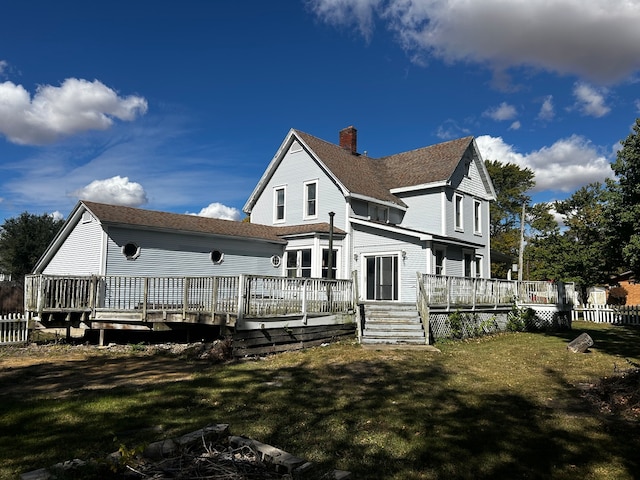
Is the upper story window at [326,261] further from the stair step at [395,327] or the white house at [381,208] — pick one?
the stair step at [395,327]

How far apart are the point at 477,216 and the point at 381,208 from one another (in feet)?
23.0

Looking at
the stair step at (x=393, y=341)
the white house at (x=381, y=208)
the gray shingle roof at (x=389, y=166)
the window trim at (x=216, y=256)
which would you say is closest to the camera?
the stair step at (x=393, y=341)

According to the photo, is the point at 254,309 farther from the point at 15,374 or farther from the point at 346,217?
the point at 346,217

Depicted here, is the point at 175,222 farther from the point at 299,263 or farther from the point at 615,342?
the point at 615,342

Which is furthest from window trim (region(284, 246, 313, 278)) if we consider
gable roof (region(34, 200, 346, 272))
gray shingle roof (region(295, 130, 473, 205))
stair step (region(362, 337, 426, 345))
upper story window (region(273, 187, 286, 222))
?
stair step (region(362, 337, 426, 345))

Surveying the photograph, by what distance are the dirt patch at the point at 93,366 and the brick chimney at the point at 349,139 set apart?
56.3ft

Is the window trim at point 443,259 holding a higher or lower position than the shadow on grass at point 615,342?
higher

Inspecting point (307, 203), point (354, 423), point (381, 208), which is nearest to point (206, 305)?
point (354, 423)

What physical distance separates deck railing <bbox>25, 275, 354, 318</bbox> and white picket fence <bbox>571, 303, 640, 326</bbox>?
58.7 feet

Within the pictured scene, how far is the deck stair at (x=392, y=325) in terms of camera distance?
14.7 meters

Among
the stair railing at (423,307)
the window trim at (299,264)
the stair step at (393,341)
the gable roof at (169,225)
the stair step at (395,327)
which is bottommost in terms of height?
the stair step at (393,341)

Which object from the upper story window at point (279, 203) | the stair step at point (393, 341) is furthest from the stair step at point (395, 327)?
the upper story window at point (279, 203)

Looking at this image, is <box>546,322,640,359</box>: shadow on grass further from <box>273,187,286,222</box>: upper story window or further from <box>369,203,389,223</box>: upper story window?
<box>273,187,286,222</box>: upper story window

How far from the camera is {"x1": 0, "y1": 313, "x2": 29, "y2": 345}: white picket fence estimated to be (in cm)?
1584
